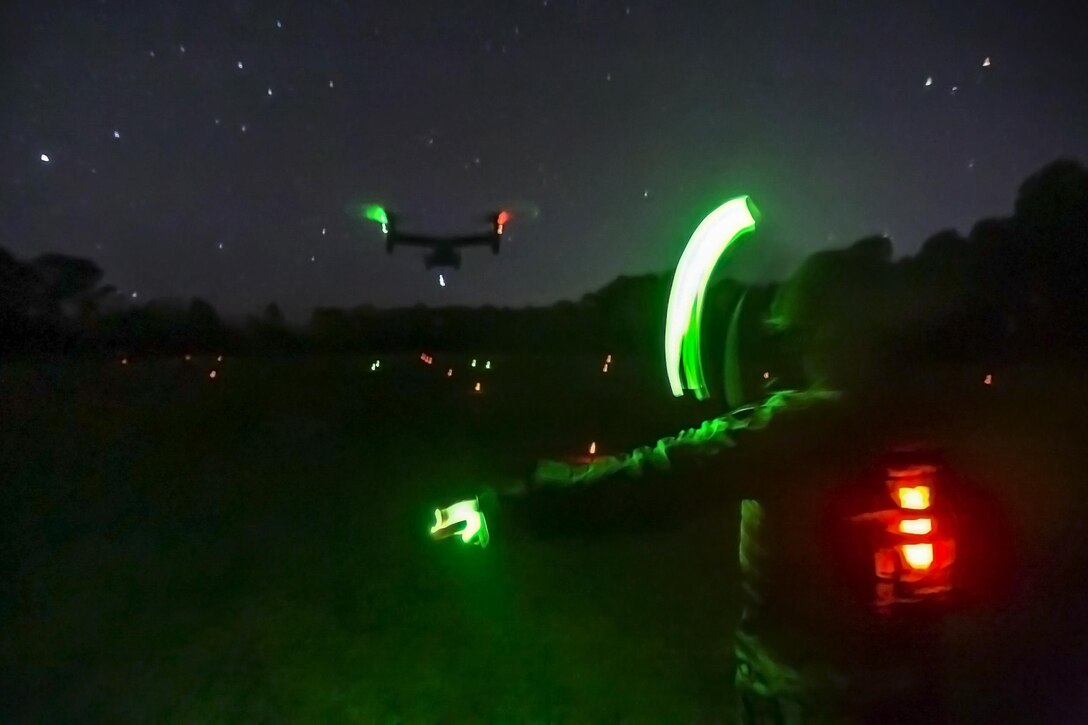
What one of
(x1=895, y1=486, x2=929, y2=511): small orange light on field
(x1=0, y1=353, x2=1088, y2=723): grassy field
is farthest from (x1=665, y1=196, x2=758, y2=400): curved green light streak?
(x1=895, y1=486, x2=929, y2=511): small orange light on field

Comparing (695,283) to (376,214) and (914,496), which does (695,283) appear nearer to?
(914,496)

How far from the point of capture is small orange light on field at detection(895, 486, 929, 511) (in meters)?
2.28

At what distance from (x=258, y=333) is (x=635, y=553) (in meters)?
27.9

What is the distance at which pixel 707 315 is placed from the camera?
2699mm

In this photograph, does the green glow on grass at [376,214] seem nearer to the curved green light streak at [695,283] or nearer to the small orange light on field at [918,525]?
the curved green light streak at [695,283]

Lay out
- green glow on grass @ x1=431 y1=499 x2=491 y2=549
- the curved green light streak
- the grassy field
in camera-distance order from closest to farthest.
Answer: the grassy field < green glow on grass @ x1=431 y1=499 x2=491 y2=549 < the curved green light streak

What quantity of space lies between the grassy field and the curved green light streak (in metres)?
0.15

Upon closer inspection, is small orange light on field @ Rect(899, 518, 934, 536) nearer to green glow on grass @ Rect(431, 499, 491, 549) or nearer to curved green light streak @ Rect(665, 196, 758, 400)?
curved green light streak @ Rect(665, 196, 758, 400)

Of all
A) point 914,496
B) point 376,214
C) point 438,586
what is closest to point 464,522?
point 914,496

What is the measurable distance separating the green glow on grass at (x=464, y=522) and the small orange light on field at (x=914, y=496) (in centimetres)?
95

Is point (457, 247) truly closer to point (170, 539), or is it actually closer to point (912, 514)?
point (912, 514)

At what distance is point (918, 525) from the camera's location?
7.49 ft

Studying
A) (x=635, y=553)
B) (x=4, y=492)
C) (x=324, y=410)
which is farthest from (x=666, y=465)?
(x=324, y=410)

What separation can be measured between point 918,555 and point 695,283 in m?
0.88
